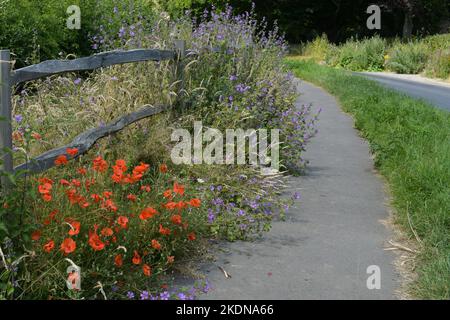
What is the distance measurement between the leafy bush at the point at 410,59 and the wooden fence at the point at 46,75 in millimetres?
20082

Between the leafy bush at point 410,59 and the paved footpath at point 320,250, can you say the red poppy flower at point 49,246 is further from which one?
the leafy bush at point 410,59

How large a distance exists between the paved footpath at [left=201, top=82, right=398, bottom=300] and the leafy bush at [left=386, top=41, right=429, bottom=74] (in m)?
18.8

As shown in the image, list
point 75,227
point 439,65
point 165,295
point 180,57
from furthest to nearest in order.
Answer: point 439,65 → point 180,57 → point 165,295 → point 75,227

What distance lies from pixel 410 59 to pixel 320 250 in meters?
21.8

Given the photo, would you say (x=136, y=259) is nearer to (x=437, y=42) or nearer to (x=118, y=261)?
(x=118, y=261)

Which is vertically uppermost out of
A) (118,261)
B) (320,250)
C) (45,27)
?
(45,27)

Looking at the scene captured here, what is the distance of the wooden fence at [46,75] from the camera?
407cm

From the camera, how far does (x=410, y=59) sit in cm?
2497

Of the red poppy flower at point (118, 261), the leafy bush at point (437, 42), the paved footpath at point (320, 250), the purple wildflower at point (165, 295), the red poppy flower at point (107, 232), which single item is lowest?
the paved footpath at point (320, 250)

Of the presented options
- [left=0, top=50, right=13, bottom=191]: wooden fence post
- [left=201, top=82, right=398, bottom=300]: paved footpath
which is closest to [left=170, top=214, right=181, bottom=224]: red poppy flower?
[left=201, top=82, right=398, bottom=300]: paved footpath

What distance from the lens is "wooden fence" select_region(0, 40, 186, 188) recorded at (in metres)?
4.07

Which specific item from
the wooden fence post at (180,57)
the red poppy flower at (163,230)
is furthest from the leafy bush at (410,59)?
the red poppy flower at (163,230)

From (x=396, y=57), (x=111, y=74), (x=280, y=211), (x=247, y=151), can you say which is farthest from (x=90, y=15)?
(x=396, y=57)

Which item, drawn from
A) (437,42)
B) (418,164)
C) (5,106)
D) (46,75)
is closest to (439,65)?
(437,42)
